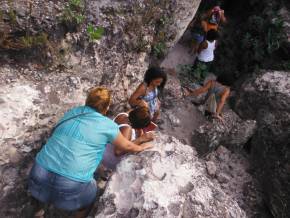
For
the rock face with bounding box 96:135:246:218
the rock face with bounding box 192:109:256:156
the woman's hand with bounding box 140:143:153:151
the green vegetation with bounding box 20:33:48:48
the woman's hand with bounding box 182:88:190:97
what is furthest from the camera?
the woman's hand with bounding box 182:88:190:97

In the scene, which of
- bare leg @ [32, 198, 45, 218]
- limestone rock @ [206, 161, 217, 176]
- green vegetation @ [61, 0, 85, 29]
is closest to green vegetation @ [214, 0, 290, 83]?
limestone rock @ [206, 161, 217, 176]

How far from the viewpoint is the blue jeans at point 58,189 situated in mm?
3025

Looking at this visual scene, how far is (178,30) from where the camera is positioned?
690 centimetres

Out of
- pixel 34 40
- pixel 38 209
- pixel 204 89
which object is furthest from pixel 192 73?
pixel 38 209

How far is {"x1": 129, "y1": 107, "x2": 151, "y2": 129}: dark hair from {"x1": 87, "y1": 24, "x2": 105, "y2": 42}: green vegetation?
1.64 meters

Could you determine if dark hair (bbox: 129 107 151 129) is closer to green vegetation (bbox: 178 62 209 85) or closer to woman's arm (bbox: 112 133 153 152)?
woman's arm (bbox: 112 133 153 152)

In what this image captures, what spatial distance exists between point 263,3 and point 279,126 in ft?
12.4

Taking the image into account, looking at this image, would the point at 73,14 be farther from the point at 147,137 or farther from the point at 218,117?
the point at 218,117

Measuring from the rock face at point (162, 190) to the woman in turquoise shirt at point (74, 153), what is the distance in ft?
0.75

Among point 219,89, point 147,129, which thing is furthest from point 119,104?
point 219,89

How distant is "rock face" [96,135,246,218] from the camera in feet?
9.80

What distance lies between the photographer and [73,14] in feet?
15.4

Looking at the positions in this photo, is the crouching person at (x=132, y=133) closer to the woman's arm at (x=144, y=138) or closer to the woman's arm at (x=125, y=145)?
the woman's arm at (x=144, y=138)

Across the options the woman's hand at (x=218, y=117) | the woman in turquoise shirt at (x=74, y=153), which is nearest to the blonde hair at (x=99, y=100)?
the woman in turquoise shirt at (x=74, y=153)
